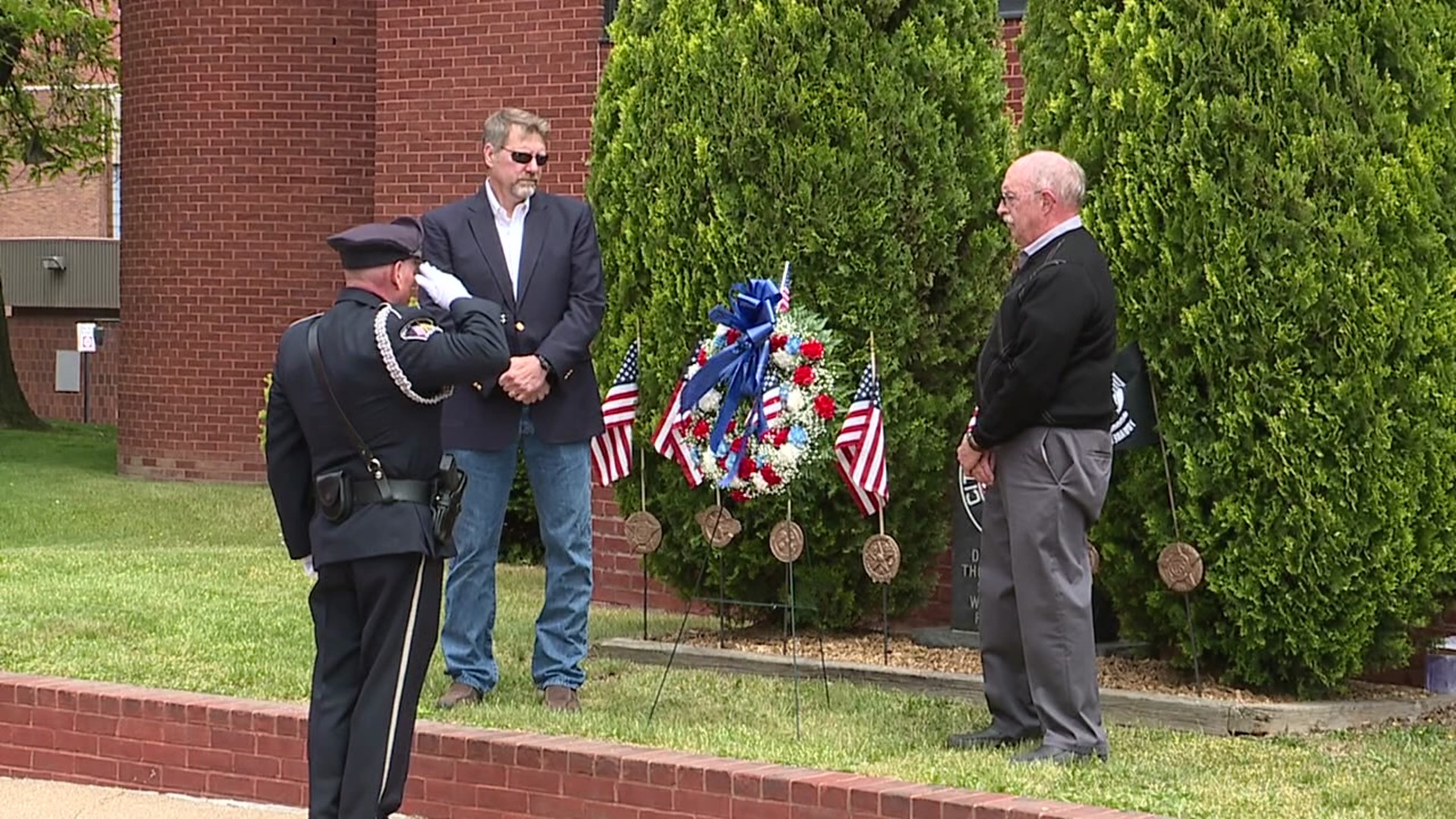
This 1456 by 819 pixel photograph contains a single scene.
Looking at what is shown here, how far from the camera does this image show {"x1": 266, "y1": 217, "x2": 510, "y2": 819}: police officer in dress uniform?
610 centimetres

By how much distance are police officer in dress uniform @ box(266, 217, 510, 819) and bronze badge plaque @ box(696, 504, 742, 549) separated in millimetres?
2226

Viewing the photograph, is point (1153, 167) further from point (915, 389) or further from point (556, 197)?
point (556, 197)

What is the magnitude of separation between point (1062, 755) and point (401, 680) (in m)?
2.04

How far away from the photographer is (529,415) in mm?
7652

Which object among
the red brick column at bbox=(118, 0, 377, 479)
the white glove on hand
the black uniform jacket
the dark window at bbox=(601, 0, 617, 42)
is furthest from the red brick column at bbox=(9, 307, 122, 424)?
the black uniform jacket

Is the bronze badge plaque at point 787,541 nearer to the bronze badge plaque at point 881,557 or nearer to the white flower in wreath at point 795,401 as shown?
the bronze badge plaque at point 881,557

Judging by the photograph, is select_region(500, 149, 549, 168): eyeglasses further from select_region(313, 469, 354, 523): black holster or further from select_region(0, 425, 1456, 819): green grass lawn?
select_region(0, 425, 1456, 819): green grass lawn

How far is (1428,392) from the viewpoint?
7.33m

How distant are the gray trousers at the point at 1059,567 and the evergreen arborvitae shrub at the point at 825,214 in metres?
1.73

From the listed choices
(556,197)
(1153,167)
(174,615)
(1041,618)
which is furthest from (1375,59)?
(174,615)

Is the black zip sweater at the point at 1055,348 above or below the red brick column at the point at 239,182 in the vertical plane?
below

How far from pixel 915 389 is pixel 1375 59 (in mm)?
2206

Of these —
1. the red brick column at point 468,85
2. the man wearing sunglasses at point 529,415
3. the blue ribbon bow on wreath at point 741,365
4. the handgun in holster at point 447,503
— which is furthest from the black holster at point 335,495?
the red brick column at point 468,85

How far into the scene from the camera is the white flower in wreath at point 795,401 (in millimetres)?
7832
